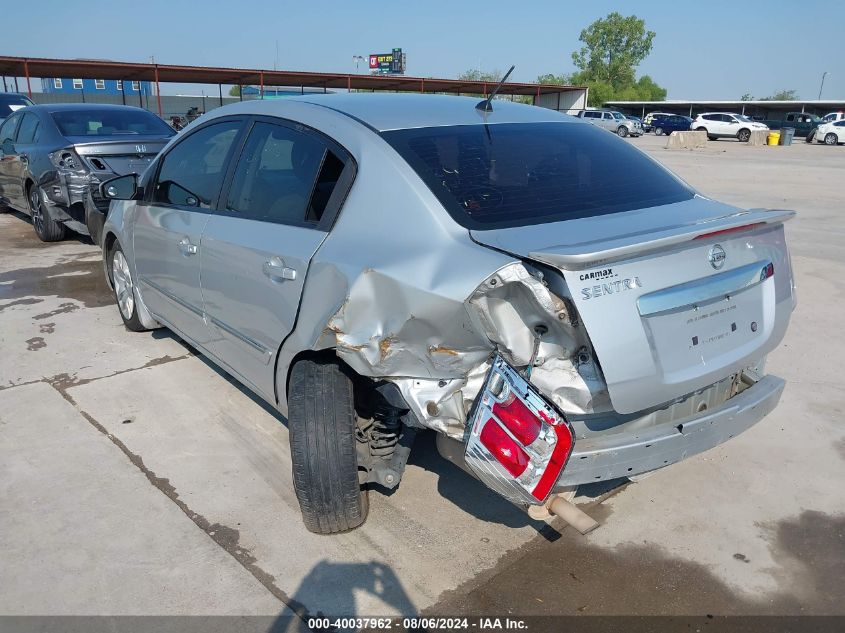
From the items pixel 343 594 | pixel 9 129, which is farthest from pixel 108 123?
pixel 343 594

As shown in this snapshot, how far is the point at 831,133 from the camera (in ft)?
122

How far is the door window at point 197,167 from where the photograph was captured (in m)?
3.69

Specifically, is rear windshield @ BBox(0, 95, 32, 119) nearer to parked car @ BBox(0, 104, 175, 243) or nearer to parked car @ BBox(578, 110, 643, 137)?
parked car @ BBox(0, 104, 175, 243)

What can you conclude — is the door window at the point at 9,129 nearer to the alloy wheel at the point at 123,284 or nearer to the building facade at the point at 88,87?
the alloy wheel at the point at 123,284

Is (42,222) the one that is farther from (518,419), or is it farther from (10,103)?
(518,419)

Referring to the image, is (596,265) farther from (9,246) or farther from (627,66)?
(627,66)

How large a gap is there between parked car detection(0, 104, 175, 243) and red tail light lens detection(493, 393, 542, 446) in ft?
20.3

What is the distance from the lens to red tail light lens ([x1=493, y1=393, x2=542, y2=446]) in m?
2.24

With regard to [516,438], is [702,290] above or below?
above

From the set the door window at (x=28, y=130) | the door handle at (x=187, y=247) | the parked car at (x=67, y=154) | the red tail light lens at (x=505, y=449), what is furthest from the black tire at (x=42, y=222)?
the red tail light lens at (x=505, y=449)

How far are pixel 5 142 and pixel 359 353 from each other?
9.32 metres

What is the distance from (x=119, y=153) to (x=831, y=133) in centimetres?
3952

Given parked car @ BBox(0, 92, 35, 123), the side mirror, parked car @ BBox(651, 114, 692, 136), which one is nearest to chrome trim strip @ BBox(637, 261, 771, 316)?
the side mirror

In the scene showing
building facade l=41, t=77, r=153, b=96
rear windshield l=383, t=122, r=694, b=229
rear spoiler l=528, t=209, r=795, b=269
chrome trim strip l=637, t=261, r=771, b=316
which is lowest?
building facade l=41, t=77, r=153, b=96
